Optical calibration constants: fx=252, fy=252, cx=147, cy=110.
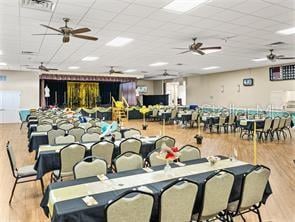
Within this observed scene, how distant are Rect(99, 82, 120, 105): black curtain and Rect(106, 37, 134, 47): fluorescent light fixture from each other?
14082 millimetres

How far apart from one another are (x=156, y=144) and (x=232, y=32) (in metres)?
3.82

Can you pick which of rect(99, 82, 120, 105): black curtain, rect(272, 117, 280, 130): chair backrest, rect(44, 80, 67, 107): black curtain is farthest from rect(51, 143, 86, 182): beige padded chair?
rect(99, 82, 120, 105): black curtain

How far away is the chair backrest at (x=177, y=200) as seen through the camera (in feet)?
7.61

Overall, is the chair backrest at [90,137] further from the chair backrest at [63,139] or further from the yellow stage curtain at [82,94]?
the yellow stage curtain at [82,94]

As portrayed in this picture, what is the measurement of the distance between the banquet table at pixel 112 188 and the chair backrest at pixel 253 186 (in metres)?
0.16

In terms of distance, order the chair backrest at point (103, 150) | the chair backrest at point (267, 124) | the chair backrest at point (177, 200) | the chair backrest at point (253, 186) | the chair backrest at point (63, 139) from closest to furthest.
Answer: the chair backrest at point (177, 200)
the chair backrest at point (253, 186)
the chair backrest at point (103, 150)
the chair backrest at point (63, 139)
the chair backrest at point (267, 124)

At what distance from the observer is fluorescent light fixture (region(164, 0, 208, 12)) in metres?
4.48

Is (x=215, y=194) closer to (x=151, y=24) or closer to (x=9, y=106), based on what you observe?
(x=151, y=24)

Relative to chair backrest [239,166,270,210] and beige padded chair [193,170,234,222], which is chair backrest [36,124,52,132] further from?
chair backrest [239,166,270,210]

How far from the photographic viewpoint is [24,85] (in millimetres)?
16016

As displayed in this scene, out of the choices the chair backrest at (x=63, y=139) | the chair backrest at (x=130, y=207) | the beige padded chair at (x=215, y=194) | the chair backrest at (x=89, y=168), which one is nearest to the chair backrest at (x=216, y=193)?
the beige padded chair at (x=215, y=194)

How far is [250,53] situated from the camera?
392 inches

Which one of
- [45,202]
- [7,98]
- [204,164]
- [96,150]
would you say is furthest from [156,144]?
[7,98]

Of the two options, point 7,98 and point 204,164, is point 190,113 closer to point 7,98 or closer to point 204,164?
point 204,164
